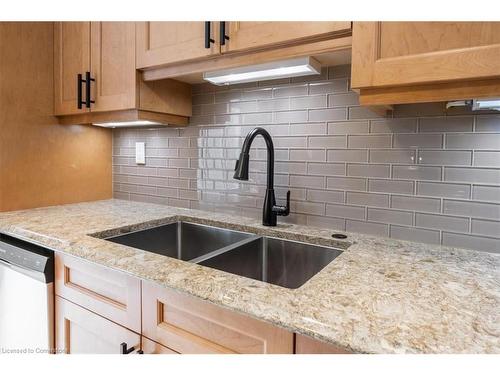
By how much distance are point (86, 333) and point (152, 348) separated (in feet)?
1.15

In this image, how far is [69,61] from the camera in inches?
65.4

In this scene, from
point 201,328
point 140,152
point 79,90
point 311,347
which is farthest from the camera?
point 140,152

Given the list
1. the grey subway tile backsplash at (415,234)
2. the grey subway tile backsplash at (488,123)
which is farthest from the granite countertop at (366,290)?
the grey subway tile backsplash at (488,123)

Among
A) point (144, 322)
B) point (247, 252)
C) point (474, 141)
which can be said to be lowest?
point (144, 322)

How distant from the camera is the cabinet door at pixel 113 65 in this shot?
4.63ft

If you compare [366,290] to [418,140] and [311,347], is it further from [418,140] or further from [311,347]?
[418,140]

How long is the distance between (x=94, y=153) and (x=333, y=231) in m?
1.50

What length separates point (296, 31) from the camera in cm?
100

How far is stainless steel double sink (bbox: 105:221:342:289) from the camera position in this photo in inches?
46.6

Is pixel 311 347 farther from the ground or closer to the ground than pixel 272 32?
closer to the ground

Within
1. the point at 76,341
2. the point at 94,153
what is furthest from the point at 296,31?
the point at 94,153

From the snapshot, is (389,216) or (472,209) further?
(389,216)

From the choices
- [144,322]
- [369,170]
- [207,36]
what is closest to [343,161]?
[369,170]

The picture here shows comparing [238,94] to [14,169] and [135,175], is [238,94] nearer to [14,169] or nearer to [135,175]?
[135,175]
